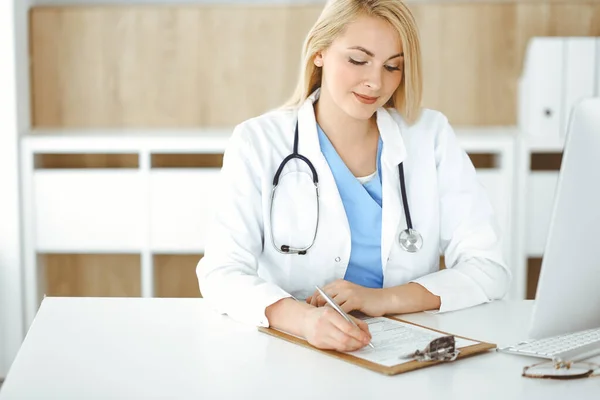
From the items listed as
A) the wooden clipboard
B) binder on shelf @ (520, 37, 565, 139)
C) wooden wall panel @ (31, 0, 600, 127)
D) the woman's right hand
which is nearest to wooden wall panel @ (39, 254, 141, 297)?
wooden wall panel @ (31, 0, 600, 127)

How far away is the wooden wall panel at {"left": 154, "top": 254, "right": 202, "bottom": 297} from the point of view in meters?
3.60

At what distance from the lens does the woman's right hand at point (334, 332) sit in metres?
1.37

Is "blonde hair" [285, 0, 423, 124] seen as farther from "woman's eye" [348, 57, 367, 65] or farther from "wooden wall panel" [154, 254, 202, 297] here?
"wooden wall panel" [154, 254, 202, 297]

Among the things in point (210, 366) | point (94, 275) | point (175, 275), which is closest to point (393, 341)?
point (210, 366)

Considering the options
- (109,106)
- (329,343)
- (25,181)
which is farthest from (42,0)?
(329,343)

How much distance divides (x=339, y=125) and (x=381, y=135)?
3.9 inches

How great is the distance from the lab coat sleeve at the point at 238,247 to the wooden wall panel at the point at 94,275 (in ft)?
5.95

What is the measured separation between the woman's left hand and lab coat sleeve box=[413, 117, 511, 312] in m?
0.13

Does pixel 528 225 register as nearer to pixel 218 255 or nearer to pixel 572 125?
pixel 218 255

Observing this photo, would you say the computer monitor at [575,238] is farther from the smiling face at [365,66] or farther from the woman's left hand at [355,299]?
the smiling face at [365,66]

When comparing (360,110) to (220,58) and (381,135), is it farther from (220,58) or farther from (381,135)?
(220,58)

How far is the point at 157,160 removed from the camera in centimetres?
350

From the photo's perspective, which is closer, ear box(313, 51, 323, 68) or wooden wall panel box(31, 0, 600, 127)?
ear box(313, 51, 323, 68)

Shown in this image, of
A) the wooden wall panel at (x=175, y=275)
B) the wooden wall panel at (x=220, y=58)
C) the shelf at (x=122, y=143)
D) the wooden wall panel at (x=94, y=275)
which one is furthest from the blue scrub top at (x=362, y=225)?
the wooden wall panel at (x=94, y=275)
